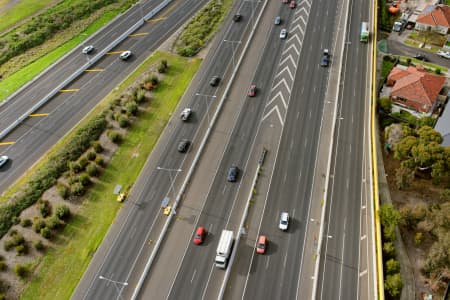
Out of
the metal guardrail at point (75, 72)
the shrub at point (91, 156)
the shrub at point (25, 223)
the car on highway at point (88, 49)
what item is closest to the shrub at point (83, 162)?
the shrub at point (91, 156)

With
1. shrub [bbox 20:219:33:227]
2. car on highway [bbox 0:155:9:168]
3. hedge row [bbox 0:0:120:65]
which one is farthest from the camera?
hedge row [bbox 0:0:120:65]

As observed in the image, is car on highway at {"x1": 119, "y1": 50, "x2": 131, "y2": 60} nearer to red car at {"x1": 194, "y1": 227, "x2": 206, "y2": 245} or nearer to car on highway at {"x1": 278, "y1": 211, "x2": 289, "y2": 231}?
red car at {"x1": 194, "y1": 227, "x2": 206, "y2": 245}

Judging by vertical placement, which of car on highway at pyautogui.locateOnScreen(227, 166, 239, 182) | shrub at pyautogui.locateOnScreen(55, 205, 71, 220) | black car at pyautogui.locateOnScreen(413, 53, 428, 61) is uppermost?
black car at pyautogui.locateOnScreen(413, 53, 428, 61)

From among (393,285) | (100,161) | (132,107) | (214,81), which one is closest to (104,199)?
(100,161)

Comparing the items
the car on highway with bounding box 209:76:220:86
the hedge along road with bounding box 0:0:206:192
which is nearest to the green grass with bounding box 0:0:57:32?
the hedge along road with bounding box 0:0:206:192

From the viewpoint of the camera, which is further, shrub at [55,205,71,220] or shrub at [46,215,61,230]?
shrub at [55,205,71,220]

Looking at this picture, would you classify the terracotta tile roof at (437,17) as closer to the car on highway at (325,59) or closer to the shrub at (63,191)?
the car on highway at (325,59)
